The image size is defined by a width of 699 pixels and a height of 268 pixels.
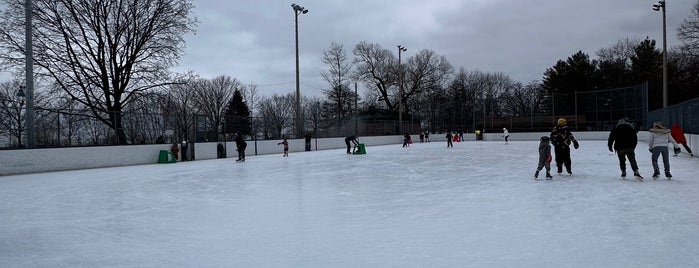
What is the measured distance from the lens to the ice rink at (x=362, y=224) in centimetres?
390

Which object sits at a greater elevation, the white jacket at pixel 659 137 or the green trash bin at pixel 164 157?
the white jacket at pixel 659 137

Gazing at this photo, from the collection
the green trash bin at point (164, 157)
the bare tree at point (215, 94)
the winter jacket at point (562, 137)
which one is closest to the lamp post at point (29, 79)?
the green trash bin at point (164, 157)

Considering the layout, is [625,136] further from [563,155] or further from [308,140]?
[308,140]

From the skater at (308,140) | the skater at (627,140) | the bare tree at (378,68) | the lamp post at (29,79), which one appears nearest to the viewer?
the skater at (627,140)

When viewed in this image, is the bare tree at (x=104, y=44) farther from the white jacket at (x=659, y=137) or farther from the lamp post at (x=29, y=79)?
the white jacket at (x=659, y=137)

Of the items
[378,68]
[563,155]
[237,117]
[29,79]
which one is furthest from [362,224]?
[378,68]

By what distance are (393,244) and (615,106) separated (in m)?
39.0

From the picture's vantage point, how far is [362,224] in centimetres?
538

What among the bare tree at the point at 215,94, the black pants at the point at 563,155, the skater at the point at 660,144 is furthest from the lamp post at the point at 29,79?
the bare tree at the point at 215,94

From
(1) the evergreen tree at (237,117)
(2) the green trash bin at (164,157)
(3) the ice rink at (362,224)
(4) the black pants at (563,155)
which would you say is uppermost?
(1) the evergreen tree at (237,117)

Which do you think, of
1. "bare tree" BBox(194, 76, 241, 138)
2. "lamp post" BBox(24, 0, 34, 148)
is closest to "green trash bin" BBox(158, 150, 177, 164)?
"lamp post" BBox(24, 0, 34, 148)

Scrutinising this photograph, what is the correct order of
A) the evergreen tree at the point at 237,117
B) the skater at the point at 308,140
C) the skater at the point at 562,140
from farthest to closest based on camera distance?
the skater at the point at 308,140, the evergreen tree at the point at 237,117, the skater at the point at 562,140

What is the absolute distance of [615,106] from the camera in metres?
36.1

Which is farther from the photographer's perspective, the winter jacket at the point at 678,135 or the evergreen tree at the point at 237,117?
the evergreen tree at the point at 237,117
